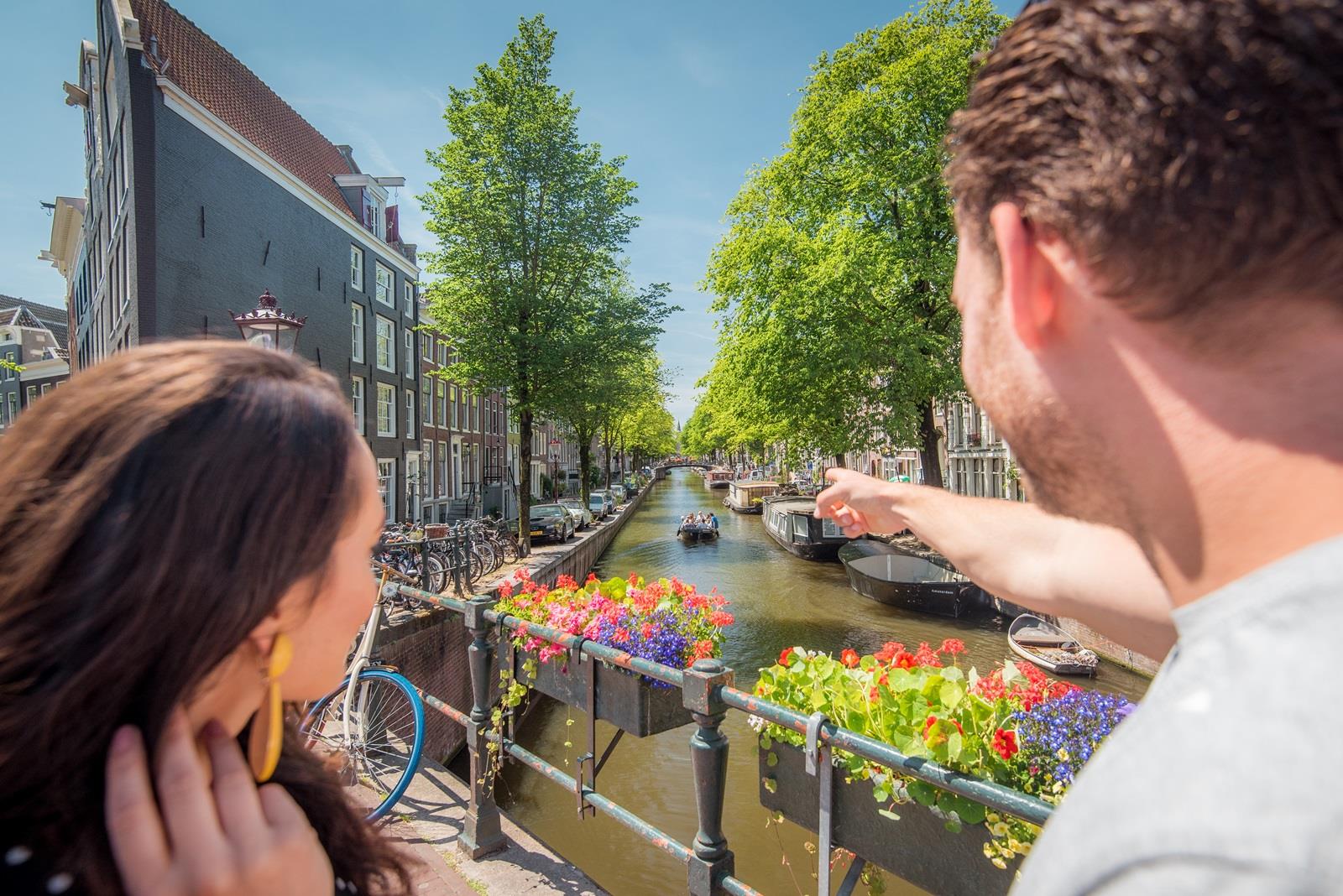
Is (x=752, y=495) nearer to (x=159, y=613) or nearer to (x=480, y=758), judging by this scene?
(x=480, y=758)

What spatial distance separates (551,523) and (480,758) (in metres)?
18.9

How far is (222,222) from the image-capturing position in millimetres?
16312

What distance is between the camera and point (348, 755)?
4496mm

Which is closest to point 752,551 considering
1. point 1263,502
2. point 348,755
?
point 348,755

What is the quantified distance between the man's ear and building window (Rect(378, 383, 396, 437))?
82.4 feet

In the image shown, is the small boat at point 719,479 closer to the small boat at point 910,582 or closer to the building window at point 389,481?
the building window at point 389,481

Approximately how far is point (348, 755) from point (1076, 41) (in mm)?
5013

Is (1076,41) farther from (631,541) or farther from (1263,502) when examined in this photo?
(631,541)

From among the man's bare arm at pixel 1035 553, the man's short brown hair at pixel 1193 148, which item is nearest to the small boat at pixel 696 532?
the man's bare arm at pixel 1035 553

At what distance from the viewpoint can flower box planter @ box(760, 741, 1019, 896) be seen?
2.07 m

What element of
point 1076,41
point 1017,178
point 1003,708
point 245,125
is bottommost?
point 1003,708

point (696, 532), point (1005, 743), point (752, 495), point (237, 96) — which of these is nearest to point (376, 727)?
point (1005, 743)

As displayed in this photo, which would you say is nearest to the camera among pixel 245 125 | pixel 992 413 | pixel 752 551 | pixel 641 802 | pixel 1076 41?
pixel 1076 41

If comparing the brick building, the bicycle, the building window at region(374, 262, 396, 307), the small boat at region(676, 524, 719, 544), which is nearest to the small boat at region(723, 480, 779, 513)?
the small boat at region(676, 524, 719, 544)
